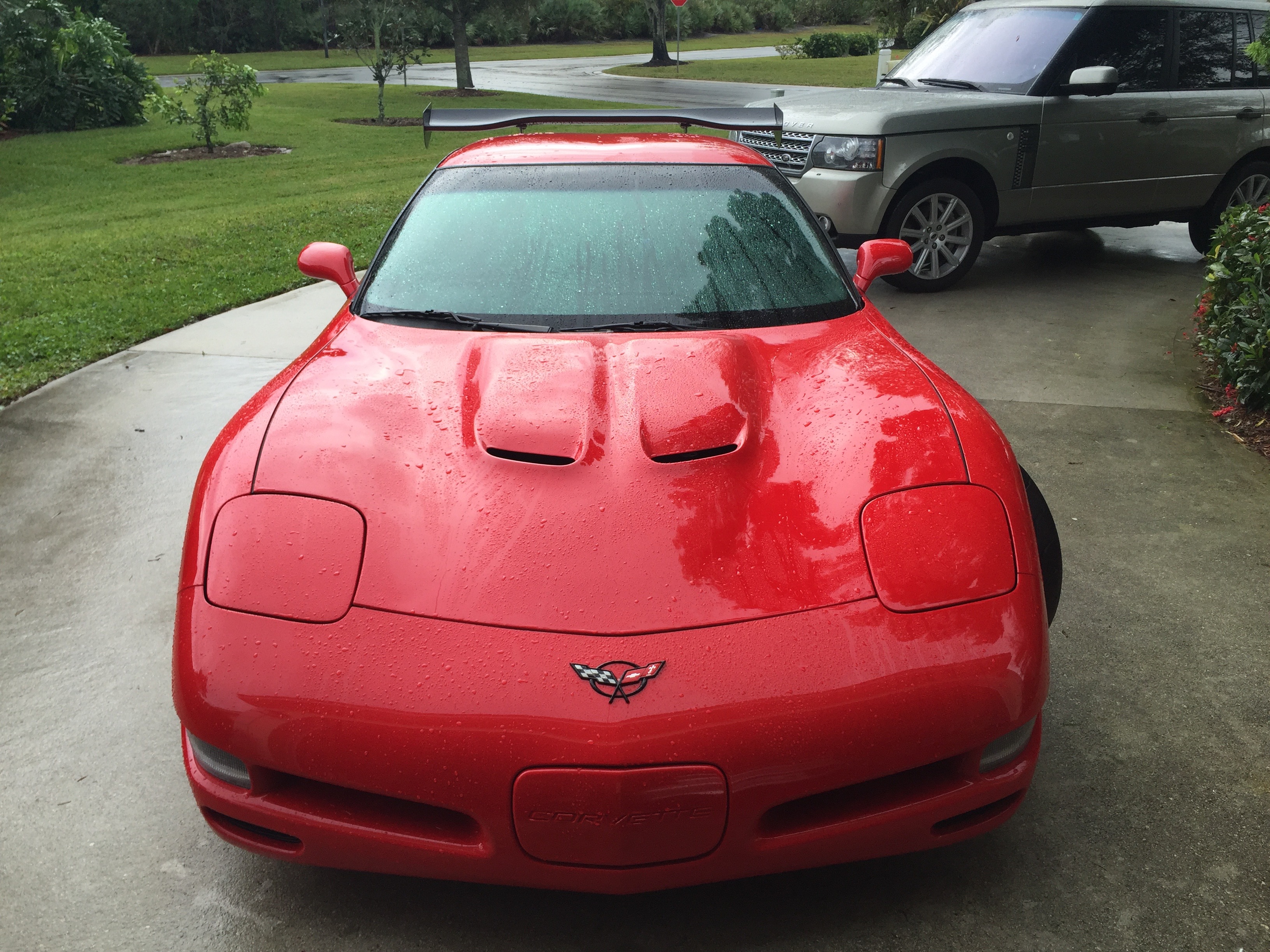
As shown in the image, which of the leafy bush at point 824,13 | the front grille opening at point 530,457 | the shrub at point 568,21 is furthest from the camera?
the leafy bush at point 824,13

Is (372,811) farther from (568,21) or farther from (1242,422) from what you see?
(568,21)

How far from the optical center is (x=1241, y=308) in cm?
511

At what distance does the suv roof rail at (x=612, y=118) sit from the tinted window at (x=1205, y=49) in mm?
5119

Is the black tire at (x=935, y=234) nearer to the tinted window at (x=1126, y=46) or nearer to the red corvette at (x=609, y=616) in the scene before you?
the tinted window at (x=1126, y=46)

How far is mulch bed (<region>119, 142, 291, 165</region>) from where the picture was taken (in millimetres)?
14312

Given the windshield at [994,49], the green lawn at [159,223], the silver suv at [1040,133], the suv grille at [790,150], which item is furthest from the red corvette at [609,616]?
the windshield at [994,49]

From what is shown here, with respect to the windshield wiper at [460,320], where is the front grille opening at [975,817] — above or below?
below

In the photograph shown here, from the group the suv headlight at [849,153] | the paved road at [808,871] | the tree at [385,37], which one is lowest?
the paved road at [808,871]

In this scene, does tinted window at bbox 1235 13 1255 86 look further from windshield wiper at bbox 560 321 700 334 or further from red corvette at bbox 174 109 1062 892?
windshield wiper at bbox 560 321 700 334

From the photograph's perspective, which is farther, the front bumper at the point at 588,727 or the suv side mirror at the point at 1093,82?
the suv side mirror at the point at 1093,82

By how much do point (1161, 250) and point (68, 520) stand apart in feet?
27.7

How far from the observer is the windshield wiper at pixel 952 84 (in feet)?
24.9

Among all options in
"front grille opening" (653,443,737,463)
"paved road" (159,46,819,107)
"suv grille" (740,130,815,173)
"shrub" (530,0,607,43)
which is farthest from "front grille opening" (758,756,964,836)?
"shrub" (530,0,607,43)

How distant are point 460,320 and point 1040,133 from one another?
5627 millimetres
